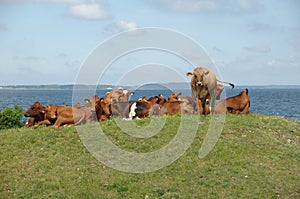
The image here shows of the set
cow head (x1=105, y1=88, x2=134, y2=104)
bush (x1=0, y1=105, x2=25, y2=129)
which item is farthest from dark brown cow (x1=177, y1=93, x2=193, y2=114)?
bush (x1=0, y1=105, x2=25, y2=129)

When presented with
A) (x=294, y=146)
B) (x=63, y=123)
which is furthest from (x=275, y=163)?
(x=63, y=123)

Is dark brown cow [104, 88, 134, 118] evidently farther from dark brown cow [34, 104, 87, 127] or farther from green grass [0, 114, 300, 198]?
green grass [0, 114, 300, 198]

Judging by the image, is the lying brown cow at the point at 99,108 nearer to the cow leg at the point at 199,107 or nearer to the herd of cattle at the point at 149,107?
the herd of cattle at the point at 149,107

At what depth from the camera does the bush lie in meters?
20.1

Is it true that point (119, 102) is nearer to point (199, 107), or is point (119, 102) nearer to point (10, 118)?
point (199, 107)

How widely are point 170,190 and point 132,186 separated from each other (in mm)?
984

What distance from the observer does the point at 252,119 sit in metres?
18.3

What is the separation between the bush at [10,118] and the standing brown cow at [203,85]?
796 centimetres

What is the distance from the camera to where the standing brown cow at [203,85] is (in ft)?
65.1

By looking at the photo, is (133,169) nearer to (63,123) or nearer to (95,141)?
(95,141)

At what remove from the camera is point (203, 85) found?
19875 millimetres

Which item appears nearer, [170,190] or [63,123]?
[170,190]

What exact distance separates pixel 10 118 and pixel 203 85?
8.74 metres

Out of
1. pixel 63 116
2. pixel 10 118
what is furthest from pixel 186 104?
pixel 10 118
